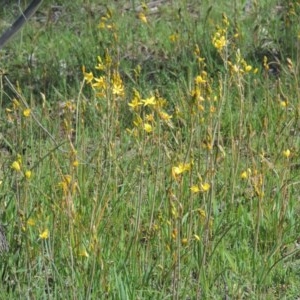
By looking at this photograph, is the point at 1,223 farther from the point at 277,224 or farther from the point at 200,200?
the point at 277,224

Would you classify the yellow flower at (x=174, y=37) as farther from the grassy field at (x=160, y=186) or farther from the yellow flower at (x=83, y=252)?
the yellow flower at (x=83, y=252)

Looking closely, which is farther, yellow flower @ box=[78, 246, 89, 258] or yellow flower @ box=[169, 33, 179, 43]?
yellow flower @ box=[169, 33, 179, 43]

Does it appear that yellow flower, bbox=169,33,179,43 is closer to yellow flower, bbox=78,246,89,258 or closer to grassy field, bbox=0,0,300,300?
grassy field, bbox=0,0,300,300

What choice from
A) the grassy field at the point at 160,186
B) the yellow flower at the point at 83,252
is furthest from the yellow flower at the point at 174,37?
the yellow flower at the point at 83,252

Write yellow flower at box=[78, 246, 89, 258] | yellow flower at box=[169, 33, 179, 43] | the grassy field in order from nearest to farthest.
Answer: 1. yellow flower at box=[78, 246, 89, 258]
2. the grassy field
3. yellow flower at box=[169, 33, 179, 43]

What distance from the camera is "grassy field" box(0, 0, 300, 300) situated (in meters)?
3.15

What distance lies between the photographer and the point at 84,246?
3240mm

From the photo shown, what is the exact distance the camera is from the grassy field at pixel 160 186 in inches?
124

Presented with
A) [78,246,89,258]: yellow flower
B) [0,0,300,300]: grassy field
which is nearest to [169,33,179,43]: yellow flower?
[0,0,300,300]: grassy field

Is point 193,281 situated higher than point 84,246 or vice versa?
point 84,246

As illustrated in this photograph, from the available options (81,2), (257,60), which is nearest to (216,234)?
(257,60)

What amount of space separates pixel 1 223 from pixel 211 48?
7.75ft

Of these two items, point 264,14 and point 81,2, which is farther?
point 81,2

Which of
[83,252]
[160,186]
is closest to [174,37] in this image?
[160,186]
